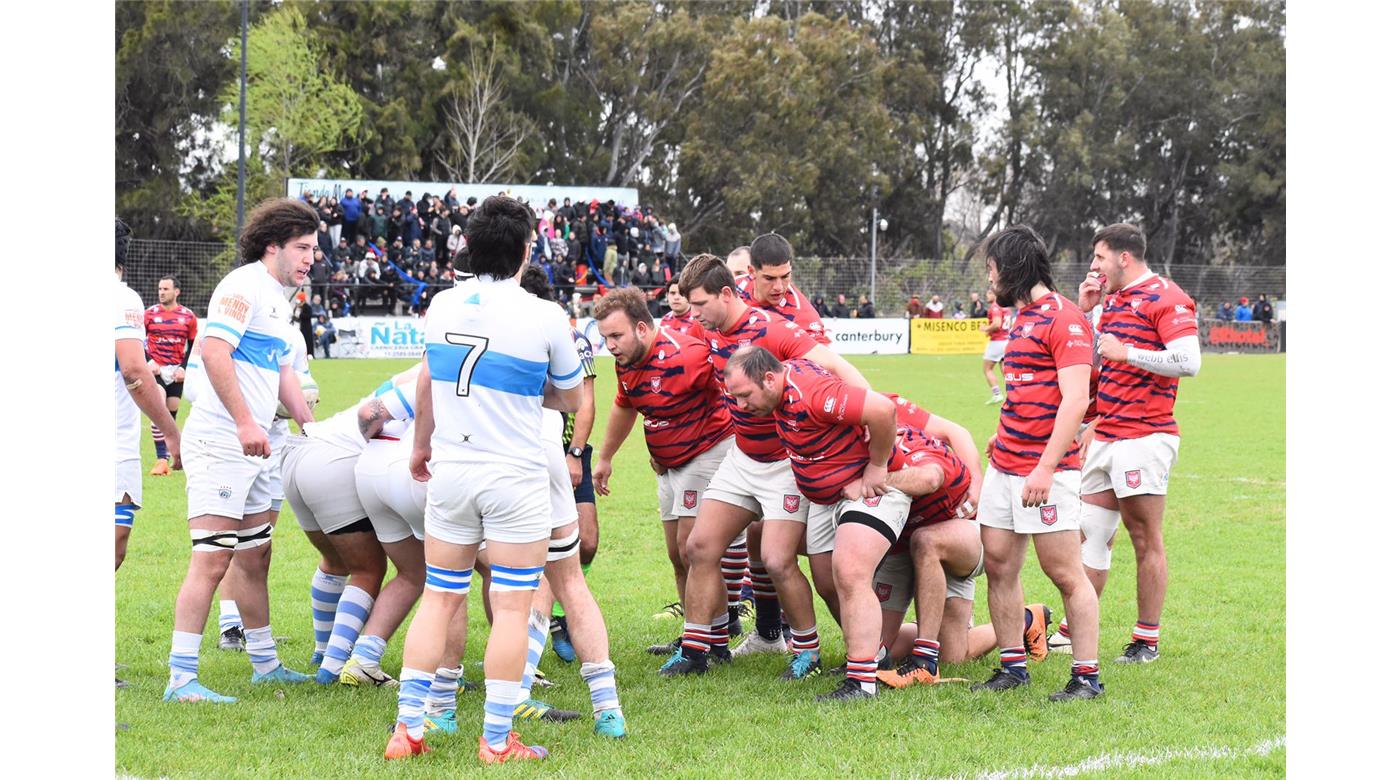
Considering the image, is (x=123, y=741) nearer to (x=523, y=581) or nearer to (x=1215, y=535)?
(x=523, y=581)

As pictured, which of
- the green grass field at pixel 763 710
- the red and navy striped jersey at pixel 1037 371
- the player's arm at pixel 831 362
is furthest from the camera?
the player's arm at pixel 831 362

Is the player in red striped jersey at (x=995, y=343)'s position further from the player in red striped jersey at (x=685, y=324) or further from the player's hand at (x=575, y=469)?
the player's hand at (x=575, y=469)

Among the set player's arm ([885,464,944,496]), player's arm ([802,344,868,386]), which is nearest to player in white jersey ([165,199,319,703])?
player's arm ([802,344,868,386])

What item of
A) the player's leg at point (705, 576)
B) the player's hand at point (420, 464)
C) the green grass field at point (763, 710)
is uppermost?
the player's hand at point (420, 464)

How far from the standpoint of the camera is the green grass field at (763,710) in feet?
15.0

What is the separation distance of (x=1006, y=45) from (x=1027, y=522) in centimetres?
5628

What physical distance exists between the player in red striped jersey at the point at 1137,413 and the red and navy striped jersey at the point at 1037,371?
2.35ft

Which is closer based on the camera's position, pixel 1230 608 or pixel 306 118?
pixel 1230 608

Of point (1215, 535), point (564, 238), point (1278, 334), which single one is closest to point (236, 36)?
point (564, 238)

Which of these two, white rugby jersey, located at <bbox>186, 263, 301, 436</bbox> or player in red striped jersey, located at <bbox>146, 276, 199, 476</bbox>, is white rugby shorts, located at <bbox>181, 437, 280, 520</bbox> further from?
player in red striped jersey, located at <bbox>146, 276, 199, 476</bbox>

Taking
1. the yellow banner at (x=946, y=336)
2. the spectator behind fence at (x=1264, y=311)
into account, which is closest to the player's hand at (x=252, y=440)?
the yellow banner at (x=946, y=336)

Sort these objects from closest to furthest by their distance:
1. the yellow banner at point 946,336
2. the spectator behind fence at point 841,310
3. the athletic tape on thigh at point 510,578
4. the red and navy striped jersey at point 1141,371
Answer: the athletic tape on thigh at point 510,578 → the red and navy striped jersey at point 1141,371 → the yellow banner at point 946,336 → the spectator behind fence at point 841,310

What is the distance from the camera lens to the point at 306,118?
4316cm

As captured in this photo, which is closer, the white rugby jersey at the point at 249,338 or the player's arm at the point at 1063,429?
the player's arm at the point at 1063,429
